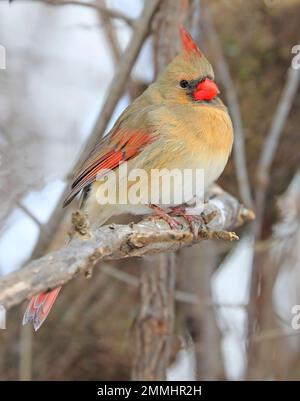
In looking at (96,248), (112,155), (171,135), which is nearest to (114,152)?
(112,155)

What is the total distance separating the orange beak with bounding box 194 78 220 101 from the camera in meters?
3.25

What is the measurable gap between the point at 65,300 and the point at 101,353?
356 mm

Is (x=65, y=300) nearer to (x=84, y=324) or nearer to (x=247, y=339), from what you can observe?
(x=84, y=324)

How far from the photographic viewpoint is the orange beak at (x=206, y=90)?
128 inches

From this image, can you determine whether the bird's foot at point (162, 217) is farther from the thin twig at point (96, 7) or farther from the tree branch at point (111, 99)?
the thin twig at point (96, 7)

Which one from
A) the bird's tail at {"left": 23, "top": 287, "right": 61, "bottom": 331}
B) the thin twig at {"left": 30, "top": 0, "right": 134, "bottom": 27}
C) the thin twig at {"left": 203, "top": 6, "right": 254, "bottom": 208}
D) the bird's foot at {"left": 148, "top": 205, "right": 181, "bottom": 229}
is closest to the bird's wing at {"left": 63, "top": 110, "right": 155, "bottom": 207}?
the bird's foot at {"left": 148, "top": 205, "right": 181, "bottom": 229}

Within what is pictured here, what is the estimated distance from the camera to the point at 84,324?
429 centimetres

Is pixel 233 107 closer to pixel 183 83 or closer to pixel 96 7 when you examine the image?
pixel 183 83

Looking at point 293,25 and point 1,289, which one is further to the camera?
point 293,25

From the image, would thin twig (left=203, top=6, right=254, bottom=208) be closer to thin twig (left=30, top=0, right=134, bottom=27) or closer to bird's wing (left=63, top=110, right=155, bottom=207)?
thin twig (left=30, top=0, right=134, bottom=27)

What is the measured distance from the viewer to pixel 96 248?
2.13m
